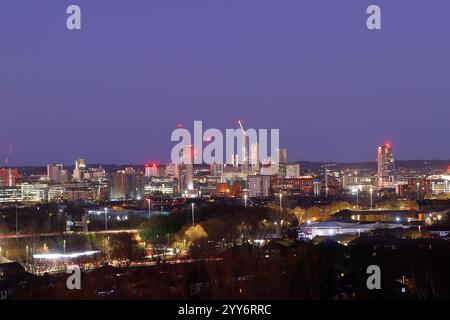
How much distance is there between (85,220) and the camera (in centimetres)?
3341

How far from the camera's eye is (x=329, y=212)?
142 ft

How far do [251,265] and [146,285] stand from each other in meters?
2.47

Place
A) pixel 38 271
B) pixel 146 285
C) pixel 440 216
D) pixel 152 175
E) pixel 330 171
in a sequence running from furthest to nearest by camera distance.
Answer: pixel 330 171
pixel 152 175
pixel 440 216
pixel 38 271
pixel 146 285

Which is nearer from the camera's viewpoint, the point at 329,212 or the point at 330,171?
the point at 329,212

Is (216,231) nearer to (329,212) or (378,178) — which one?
(329,212)

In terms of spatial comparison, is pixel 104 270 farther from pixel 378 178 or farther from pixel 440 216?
pixel 378 178

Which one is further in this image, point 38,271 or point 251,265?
point 38,271

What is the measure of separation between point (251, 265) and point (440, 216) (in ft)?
81.9

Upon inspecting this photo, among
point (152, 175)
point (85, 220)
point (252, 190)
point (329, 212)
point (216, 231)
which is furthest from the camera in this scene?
point (152, 175)
